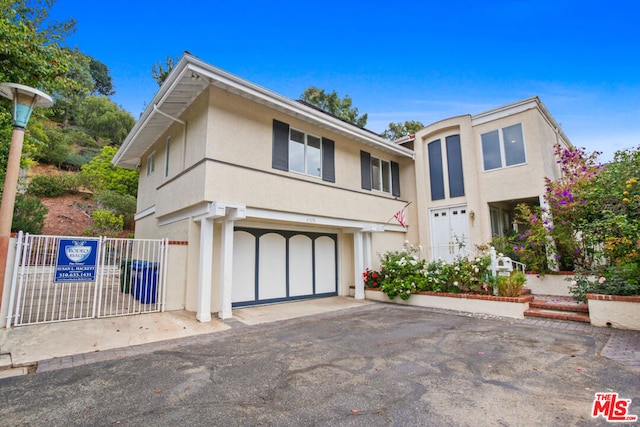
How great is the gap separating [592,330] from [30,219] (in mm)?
22421

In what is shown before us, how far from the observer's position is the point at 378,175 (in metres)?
12.2

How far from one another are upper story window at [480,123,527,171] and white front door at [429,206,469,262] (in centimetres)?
201

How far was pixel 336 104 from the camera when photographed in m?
26.8

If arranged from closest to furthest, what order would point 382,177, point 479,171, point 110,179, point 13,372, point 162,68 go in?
point 13,372 < point 479,171 < point 382,177 < point 110,179 < point 162,68

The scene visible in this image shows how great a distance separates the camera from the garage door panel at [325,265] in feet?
34.3

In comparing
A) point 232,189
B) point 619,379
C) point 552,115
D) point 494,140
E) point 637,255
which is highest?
point 552,115

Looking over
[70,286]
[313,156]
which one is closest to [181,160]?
[313,156]

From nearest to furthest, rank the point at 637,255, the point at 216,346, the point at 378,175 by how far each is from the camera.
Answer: the point at 216,346
the point at 637,255
the point at 378,175

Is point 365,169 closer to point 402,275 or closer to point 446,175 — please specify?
point 446,175

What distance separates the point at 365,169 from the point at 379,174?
41.6 inches

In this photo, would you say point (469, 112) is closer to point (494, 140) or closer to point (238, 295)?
point (494, 140)

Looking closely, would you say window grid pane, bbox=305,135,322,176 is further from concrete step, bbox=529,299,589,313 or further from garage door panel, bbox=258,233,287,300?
concrete step, bbox=529,299,589,313

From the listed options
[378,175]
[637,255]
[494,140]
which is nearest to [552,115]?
[494,140]

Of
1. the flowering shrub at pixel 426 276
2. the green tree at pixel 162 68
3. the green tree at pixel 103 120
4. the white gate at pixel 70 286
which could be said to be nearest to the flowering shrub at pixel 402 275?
the flowering shrub at pixel 426 276
